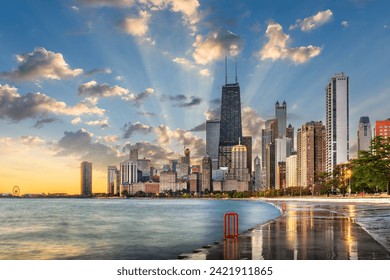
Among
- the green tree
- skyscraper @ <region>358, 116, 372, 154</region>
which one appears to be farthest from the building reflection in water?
skyscraper @ <region>358, 116, 372, 154</region>

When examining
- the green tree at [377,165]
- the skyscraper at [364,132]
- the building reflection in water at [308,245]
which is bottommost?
the building reflection in water at [308,245]

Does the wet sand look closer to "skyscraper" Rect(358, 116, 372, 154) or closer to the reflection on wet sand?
the reflection on wet sand

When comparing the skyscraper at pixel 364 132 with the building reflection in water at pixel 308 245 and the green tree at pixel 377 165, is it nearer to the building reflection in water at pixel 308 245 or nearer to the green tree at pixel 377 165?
the green tree at pixel 377 165

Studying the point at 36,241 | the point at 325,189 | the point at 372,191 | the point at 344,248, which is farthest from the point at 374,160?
the point at 325,189

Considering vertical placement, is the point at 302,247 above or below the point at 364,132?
below

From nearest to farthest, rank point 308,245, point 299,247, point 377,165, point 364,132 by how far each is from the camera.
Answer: point 299,247 < point 308,245 < point 377,165 < point 364,132

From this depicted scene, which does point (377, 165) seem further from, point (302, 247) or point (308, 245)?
point (302, 247)

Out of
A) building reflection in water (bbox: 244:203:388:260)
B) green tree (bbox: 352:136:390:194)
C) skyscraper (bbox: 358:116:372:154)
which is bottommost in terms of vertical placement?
building reflection in water (bbox: 244:203:388:260)

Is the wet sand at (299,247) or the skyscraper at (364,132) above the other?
the skyscraper at (364,132)

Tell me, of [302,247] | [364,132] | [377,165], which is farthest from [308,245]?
[364,132]

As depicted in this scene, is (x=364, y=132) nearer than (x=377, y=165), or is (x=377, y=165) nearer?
(x=377, y=165)

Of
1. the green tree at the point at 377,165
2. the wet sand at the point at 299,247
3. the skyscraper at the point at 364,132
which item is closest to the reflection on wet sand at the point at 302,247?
the wet sand at the point at 299,247
